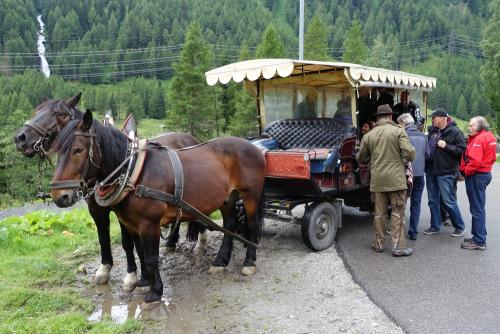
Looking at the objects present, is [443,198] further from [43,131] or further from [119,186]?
[43,131]

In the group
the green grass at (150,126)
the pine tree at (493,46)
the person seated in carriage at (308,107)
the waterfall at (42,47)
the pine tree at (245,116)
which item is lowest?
the green grass at (150,126)

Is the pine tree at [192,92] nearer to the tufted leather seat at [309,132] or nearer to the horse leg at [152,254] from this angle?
the tufted leather seat at [309,132]

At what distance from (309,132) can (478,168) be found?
246 cm

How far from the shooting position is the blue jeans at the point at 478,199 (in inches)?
232

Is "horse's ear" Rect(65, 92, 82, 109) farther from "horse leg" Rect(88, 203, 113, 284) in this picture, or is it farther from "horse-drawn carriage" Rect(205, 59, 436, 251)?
"horse-drawn carriage" Rect(205, 59, 436, 251)

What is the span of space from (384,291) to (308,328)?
1.24 meters

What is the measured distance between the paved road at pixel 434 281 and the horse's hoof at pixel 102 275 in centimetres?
294

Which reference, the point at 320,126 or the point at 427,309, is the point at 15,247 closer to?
the point at 320,126

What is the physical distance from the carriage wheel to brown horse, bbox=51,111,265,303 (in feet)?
2.68

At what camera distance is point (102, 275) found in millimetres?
5090

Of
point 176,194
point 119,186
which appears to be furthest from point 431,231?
point 119,186

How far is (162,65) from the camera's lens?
355ft

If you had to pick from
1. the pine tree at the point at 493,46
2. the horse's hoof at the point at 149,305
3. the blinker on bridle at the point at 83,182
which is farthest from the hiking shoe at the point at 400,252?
the pine tree at the point at 493,46

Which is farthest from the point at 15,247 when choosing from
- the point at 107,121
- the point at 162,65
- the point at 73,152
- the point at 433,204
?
the point at 162,65
